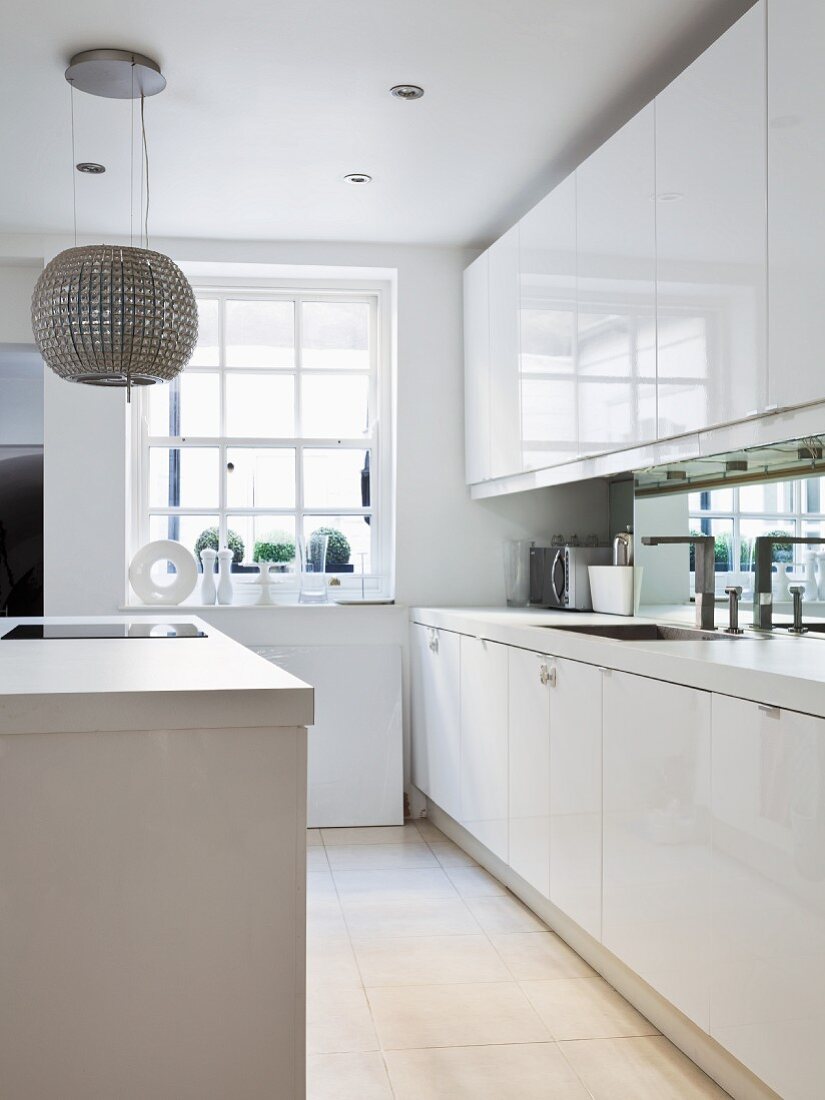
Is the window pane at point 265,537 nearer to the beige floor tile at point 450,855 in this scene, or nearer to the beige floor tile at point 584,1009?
the beige floor tile at point 450,855

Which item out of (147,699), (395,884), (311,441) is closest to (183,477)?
(311,441)

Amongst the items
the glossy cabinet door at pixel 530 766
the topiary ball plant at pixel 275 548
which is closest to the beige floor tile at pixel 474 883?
the glossy cabinet door at pixel 530 766

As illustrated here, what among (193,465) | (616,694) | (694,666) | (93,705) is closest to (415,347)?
(193,465)

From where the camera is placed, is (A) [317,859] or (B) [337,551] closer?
(A) [317,859]

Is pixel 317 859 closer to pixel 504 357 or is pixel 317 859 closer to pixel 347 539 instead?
pixel 347 539

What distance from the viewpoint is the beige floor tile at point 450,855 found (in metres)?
4.04

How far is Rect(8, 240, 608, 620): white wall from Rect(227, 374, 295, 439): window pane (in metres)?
0.52

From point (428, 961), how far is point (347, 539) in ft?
7.71

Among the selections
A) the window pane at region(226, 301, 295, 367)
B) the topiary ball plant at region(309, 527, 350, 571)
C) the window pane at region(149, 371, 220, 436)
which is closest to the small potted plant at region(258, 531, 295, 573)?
the topiary ball plant at region(309, 527, 350, 571)

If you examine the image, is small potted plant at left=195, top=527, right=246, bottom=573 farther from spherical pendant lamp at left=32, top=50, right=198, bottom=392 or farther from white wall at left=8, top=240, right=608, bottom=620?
spherical pendant lamp at left=32, top=50, right=198, bottom=392

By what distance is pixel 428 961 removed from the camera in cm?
302

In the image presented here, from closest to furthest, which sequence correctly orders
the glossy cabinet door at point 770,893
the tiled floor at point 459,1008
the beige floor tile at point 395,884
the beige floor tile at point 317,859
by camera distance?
the glossy cabinet door at point 770,893 < the tiled floor at point 459,1008 < the beige floor tile at point 395,884 < the beige floor tile at point 317,859

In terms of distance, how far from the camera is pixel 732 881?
2.06 meters

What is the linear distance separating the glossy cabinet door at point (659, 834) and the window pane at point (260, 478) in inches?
102
